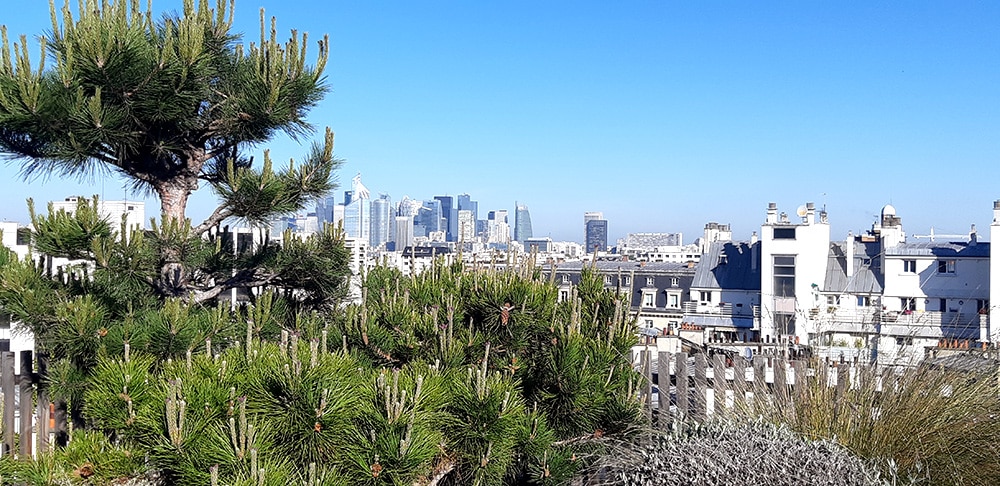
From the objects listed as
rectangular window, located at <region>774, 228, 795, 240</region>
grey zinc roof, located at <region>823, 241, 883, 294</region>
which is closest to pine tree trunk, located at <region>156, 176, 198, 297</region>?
grey zinc roof, located at <region>823, 241, 883, 294</region>

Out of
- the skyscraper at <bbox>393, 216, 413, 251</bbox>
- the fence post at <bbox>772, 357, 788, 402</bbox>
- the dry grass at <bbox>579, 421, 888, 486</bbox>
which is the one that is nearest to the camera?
the dry grass at <bbox>579, 421, 888, 486</bbox>

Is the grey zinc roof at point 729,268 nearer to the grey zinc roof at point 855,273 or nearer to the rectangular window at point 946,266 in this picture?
the grey zinc roof at point 855,273

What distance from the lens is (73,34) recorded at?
4910 millimetres

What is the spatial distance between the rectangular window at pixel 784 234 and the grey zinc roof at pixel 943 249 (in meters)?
3.81

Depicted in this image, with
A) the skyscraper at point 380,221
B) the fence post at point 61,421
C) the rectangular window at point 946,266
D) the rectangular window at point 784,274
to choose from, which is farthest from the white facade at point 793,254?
the skyscraper at point 380,221

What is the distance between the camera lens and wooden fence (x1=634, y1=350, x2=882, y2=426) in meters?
4.18

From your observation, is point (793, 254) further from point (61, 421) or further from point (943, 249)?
point (61, 421)

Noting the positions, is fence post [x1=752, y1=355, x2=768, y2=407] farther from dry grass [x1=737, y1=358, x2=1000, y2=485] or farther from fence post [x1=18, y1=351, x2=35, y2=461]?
fence post [x1=18, y1=351, x2=35, y2=461]

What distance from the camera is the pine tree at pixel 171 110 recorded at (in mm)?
4793

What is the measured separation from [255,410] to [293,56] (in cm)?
290

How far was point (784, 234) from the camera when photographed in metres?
35.4

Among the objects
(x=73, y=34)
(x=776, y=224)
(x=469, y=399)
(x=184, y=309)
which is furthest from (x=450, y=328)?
(x=776, y=224)

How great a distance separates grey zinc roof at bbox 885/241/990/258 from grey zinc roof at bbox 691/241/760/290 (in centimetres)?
575

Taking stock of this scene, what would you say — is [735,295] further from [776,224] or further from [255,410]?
[255,410]
